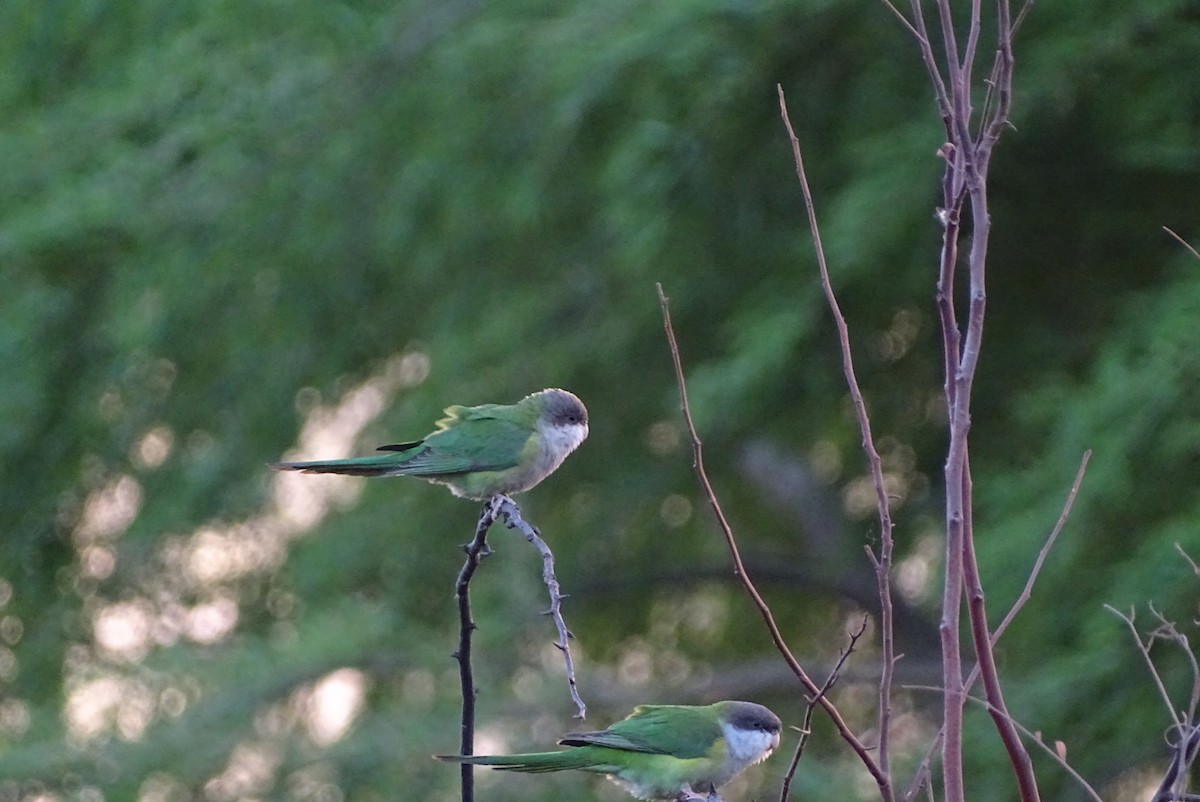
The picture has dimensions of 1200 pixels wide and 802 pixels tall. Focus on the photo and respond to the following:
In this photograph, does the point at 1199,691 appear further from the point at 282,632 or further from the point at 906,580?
the point at 282,632

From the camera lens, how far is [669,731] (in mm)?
3043

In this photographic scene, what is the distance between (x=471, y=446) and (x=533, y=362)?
3.05m

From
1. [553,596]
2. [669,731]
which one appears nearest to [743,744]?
[669,731]

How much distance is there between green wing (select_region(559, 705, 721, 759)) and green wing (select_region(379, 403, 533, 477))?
1.96 feet

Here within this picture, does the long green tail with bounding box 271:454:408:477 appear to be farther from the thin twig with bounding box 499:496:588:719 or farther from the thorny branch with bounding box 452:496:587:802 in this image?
the thorny branch with bounding box 452:496:587:802

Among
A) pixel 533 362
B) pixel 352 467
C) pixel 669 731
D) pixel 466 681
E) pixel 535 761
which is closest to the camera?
pixel 466 681

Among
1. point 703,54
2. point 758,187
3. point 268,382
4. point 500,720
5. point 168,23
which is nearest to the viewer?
point 703,54

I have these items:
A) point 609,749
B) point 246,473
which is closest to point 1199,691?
point 609,749

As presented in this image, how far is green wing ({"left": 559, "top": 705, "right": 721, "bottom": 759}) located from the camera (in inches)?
115

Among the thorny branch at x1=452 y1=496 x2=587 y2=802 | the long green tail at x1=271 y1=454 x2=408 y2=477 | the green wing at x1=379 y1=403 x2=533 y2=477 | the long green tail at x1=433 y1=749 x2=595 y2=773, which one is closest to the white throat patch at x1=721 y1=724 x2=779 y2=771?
the long green tail at x1=433 y1=749 x2=595 y2=773

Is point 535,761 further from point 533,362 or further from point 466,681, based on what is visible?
point 533,362

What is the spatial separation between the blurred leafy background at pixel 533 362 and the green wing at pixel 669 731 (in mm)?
1498

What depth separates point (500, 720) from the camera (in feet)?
21.3

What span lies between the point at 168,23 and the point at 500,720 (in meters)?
3.62
